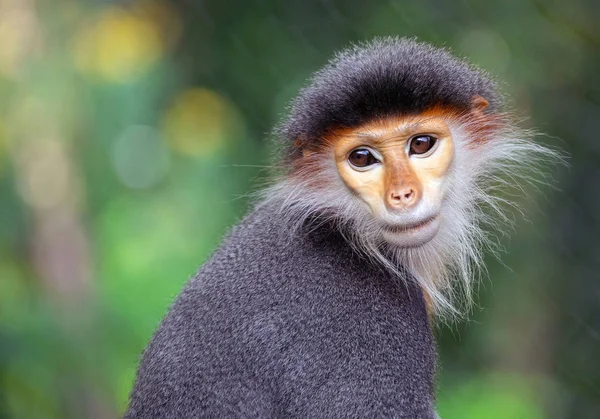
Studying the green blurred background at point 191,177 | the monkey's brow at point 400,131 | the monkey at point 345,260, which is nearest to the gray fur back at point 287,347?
the monkey at point 345,260

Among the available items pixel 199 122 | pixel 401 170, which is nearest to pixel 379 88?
pixel 401 170

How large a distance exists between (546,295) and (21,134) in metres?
3.57

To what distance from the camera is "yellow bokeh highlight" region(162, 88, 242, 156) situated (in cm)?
653

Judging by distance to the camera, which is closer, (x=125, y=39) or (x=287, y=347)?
(x=287, y=347)

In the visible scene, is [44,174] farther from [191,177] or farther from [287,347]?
[287,347]

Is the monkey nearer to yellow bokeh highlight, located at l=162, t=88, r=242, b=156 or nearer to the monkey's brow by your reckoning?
the monkey's brow

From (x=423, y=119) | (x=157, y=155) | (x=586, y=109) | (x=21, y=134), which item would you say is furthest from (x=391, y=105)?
(x=157, y=155)

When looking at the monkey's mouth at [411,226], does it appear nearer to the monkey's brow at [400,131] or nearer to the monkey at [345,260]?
the monkey at [345,260]

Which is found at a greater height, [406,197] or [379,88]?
[379,88]

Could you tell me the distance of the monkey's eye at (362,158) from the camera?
2.54 m

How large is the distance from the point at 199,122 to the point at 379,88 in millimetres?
4606

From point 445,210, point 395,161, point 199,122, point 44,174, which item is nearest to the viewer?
point 395,161

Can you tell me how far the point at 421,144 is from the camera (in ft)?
8.36

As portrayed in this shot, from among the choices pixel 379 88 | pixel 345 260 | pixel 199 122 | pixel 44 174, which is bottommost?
pixel 44 174
